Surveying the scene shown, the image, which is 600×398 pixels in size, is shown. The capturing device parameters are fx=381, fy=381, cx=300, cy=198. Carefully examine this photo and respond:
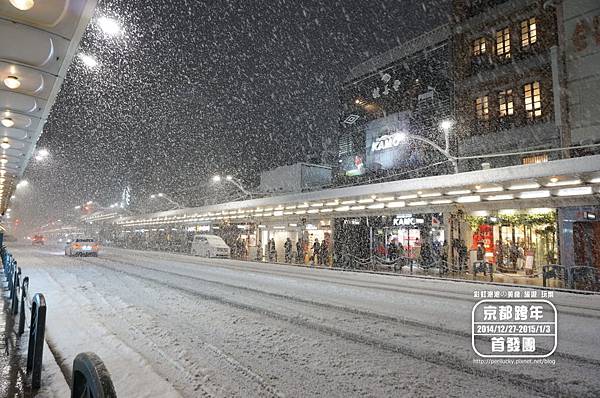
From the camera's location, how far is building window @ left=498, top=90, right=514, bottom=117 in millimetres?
24150

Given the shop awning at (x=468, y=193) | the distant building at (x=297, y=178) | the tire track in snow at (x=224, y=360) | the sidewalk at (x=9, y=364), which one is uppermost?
the distant building at (x=297, y=178)

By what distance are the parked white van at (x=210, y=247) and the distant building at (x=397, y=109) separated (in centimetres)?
1410

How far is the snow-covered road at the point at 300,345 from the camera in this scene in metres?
4.71

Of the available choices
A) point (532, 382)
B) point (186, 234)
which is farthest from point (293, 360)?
point (186, 234)

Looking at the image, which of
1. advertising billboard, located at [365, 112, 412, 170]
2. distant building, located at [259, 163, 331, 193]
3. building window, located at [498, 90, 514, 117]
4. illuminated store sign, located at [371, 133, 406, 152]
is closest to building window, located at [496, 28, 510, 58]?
building window, located at [498, 90, 514, 117]

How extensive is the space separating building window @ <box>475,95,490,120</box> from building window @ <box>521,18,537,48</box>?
3.85 meters

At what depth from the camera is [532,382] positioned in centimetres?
489

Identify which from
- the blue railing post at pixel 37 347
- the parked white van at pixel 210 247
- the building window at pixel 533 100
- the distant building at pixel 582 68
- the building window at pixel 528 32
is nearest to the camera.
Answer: the blue railing post at pixel 37 347

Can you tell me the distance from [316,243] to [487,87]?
16033mm

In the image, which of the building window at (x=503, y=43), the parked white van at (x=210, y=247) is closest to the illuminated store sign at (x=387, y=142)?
the building window at (x=503, y=43)

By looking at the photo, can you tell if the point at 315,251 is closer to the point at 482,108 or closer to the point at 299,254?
the point at 299,254

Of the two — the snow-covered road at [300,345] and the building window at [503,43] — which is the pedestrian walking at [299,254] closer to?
the snow-covered road at [300,345]

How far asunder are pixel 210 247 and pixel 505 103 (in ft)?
84.6

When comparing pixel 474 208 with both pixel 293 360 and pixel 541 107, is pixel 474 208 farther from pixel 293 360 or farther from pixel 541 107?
pixel 293 360
